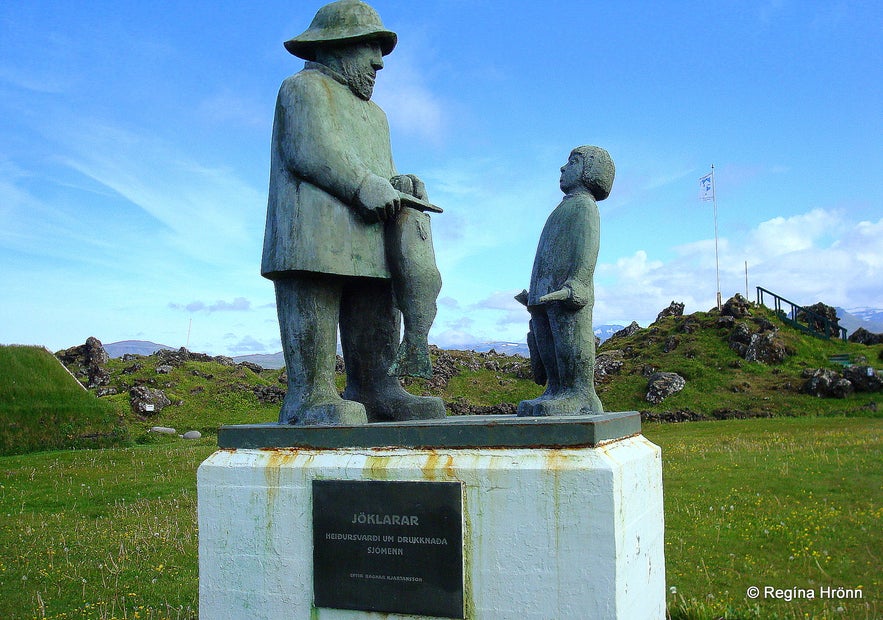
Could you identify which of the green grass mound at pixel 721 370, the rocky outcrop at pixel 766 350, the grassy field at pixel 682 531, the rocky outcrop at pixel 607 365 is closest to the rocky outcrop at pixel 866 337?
the green grass mound at pixel 721 370

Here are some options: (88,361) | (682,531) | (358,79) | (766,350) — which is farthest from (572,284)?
(88,361)

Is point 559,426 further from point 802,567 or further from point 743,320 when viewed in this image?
point 743,320

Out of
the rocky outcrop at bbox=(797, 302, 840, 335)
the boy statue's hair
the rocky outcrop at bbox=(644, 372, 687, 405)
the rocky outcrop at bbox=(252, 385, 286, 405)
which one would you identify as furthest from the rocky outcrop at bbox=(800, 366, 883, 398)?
the boy statue's hair

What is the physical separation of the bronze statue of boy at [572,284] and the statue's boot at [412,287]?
2.00 ft

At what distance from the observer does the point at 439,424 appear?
3488mm

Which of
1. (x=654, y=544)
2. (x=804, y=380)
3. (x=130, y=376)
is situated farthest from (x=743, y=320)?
(x=654, y=544)

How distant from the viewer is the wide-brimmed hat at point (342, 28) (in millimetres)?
4246

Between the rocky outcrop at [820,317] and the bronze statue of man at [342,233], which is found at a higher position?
the rocky outcrop at [820,317]

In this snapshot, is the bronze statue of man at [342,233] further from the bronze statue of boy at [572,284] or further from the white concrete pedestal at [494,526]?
the bronze statue of boy at [572,284]

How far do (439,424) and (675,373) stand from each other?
18010 millimetres

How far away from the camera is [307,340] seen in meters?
4.11

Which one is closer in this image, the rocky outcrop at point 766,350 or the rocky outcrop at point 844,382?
the rocky outcrop at point 844,382

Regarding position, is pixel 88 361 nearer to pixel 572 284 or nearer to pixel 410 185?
pixel 410 185

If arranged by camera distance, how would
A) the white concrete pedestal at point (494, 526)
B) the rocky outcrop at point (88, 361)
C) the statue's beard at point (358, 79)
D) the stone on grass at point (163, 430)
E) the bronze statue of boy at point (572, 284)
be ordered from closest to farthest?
the white concrete pedestal at point (494, 526) < the bronze statue of boy at point (572, 284) < the statue's beard at point (358, 79) < the stone on grass at point (163, 430) < the rocky outcrop at point (88, 361)
